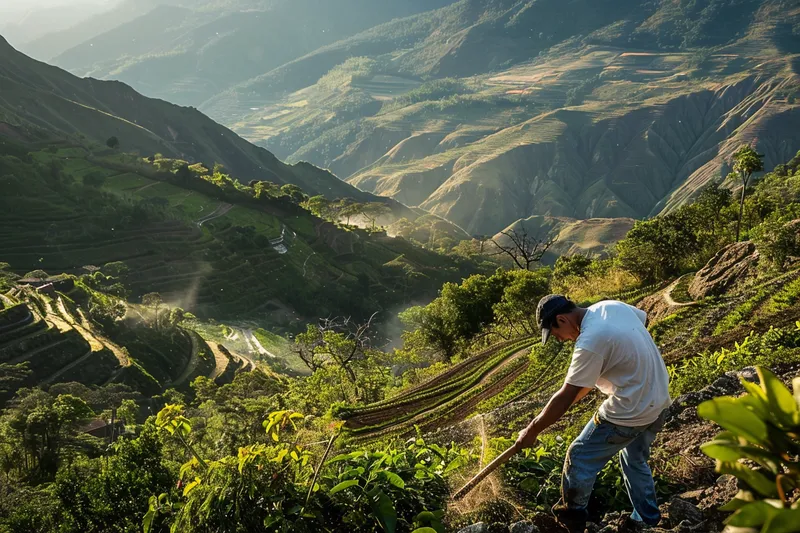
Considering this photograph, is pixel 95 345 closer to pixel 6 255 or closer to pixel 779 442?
pixel 6 255

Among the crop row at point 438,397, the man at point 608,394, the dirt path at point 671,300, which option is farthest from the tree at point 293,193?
the man at point 608,394

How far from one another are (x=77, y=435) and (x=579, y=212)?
179 meters

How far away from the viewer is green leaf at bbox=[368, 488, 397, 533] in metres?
3.55

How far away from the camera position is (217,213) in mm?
76438

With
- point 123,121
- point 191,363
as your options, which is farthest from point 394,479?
point 123,121

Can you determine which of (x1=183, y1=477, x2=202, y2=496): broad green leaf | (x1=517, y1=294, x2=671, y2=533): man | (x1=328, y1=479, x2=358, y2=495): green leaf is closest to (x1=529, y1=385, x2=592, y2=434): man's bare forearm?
(x1=517, y1=294, x2=671, y2=533): man

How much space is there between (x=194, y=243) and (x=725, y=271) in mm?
60812

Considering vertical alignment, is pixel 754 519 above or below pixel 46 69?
below

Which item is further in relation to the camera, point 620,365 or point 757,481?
point 620,365

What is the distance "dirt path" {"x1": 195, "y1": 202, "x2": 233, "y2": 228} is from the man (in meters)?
70.9

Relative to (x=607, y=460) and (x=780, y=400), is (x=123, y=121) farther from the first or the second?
(x=780, y=400)

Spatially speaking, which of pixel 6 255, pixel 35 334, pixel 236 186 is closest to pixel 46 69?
pixel 236 186

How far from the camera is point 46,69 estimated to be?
409 ft

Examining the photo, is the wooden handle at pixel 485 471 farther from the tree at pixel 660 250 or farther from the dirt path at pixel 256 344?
the dirt path at pixel 256 344
